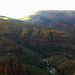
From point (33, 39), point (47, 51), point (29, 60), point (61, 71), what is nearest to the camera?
point (61, 71)

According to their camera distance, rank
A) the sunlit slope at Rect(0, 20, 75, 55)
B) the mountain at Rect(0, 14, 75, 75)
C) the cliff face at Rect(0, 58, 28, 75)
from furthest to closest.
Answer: the sunlit slope at Rect(0, 20, 75, 55) < the mountain at Rect(0, 14, 75, 75) < the cliff face at Rect(0, 58, 28, 75)

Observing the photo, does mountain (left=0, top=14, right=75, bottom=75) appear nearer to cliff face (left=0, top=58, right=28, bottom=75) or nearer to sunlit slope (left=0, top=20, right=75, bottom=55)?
sunlit slope (left=0, top=20, right=75, bottom=55)

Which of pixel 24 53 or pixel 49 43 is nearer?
pixel 24 53

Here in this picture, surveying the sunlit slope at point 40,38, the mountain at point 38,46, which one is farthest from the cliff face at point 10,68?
the sunlit slope at point 40,38

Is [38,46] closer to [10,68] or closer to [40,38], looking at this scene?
[40,38]

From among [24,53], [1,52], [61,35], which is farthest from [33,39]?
[1,52]

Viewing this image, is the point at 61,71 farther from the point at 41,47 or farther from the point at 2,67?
the point at 41,47

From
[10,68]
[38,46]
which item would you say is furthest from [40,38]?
[10,68]

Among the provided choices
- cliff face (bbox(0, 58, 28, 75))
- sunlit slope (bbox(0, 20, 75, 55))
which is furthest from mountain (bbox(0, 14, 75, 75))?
cliff face (bbox(0, 58, 28, 75))
